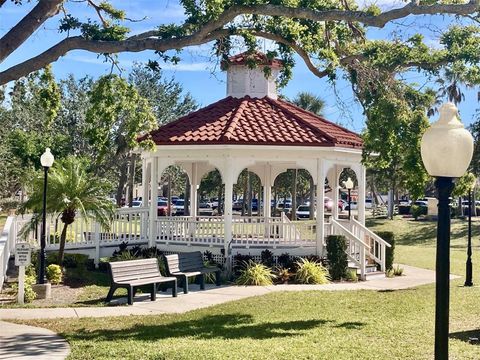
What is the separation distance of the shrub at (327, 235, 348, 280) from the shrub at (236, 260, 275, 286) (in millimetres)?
1879

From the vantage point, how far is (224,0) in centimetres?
1071

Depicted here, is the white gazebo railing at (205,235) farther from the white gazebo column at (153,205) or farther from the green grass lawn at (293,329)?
the green grass lawn at (293,329)

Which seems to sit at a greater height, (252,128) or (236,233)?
(252,128)

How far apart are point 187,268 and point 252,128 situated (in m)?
4.95

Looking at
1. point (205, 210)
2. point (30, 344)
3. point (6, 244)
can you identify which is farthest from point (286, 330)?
point (205, 210)

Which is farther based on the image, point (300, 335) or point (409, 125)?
point (409, 125)

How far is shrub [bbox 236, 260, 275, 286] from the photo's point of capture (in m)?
16.8

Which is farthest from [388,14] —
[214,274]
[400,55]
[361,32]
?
[214,274]

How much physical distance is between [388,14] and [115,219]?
1194 centimetres

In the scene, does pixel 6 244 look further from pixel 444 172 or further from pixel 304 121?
pixel 444 172

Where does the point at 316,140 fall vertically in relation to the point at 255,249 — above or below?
above

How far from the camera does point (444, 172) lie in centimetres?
586

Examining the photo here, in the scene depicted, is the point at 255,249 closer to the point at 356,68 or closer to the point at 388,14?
the point at 356,68

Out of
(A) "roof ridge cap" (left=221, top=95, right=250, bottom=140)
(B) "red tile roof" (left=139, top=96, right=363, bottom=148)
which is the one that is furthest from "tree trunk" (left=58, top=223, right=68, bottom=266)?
(A) "roof ridge cap" (left=221, top=95, right=250, bottom=140)
